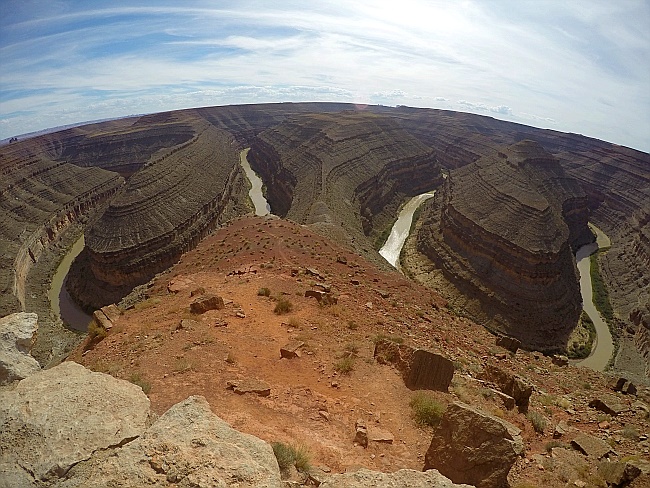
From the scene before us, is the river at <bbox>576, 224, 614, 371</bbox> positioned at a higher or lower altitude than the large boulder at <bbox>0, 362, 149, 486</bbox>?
lower

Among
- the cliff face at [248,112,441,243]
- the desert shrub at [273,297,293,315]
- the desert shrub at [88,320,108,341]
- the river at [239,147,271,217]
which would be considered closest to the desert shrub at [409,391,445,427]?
the desert shrub at [273,297,293,315]

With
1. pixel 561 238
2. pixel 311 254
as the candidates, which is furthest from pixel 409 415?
pixel 561 238

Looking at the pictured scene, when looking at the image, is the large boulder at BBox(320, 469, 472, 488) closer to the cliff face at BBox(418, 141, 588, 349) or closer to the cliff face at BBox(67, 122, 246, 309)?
the cliff face at BBox(418, 141, 588, 349)

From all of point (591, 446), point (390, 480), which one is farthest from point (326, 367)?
point (591, 446)

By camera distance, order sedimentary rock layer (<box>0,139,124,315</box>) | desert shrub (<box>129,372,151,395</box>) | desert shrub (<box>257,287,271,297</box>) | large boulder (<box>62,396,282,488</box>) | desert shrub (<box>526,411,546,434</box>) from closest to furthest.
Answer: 1. large boulder (<box>62,396,282,488</box>)
2. desert shrub (<box>129,372,151,395</box>)
3. desert shrub (<box>526,411,546,434</box>)
4. desert shrub (<box>257,287,271,297</box>)
5. sedimentary rock layer (<box>0,139,124,315</box>)

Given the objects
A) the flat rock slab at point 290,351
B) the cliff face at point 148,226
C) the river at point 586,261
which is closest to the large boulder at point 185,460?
the flat rock slab at point 290,351

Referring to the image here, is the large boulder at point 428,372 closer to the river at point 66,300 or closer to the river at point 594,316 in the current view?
the river at point 594,316
